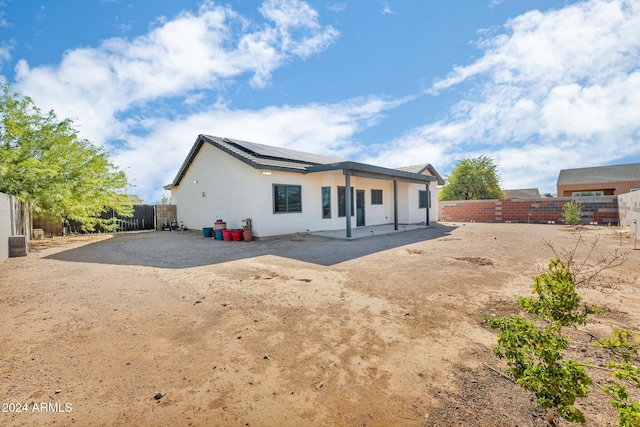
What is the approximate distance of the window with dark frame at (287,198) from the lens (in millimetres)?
10984

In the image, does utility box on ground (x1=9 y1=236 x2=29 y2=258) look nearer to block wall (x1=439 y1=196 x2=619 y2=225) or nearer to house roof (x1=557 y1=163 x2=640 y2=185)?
block wall (x1=439 y1=196 x2=619 y2=225)

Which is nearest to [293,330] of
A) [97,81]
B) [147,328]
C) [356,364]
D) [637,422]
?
[356,364]

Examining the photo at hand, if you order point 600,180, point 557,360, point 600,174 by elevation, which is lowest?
point 557,360

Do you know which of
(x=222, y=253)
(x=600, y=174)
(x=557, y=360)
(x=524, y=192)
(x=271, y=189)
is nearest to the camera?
(x=557, y=360)

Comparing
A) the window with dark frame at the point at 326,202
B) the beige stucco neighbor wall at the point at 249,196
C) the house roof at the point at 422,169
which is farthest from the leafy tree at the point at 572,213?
the window with dark frame at the point at 326,202

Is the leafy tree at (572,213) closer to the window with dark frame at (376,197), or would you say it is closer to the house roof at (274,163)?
the house roof at (274,163)

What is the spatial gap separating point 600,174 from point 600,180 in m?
1.63

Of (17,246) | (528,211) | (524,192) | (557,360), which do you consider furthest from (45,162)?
(524,192)

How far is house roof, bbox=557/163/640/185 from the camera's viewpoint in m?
28.4

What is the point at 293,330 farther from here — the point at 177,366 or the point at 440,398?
the point at 440,398

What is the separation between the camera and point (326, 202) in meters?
13.0

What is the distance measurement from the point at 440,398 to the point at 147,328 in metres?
3.13

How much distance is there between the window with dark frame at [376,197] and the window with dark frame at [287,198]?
18.1ft

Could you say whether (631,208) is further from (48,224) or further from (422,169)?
(48,224)
